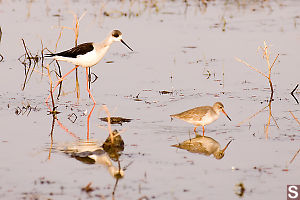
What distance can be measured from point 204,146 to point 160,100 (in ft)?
8.41

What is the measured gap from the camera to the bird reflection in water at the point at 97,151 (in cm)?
795

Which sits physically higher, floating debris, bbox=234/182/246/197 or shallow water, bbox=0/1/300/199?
shallow water, bbox=0/1/300/199

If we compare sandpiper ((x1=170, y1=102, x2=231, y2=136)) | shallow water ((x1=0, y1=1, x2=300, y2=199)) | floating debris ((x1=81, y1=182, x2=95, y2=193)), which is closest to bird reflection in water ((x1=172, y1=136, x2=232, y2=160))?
shallow water ((x1=0, y1=1, x2=300, y2=199))

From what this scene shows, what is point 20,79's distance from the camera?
12.5 metres

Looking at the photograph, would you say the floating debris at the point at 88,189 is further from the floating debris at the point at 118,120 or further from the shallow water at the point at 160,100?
the floating debris at the point at 118,120

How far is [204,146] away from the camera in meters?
8.69

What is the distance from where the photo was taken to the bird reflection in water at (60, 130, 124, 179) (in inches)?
313

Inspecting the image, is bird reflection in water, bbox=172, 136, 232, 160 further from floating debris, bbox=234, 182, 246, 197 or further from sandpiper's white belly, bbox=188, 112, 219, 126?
floating debris, bbox=234, 182, 246, 197

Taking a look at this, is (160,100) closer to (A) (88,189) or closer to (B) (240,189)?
(B) (240,189)

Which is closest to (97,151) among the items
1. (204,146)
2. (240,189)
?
(204,146)

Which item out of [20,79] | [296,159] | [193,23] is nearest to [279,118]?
[296,159]

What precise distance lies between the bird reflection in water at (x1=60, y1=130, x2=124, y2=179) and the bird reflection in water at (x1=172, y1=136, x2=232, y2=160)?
81 centimetres

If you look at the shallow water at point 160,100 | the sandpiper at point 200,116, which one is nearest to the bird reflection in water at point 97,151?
the shallow water at point 160,100

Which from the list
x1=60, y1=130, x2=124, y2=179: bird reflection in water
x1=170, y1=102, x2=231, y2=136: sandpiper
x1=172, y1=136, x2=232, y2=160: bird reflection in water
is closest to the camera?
x1=60, y1=130, x2=124, y2=179: bird reflection in water
